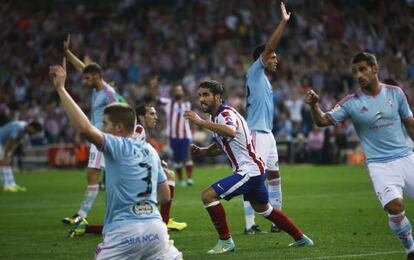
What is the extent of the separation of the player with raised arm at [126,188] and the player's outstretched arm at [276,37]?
16.1 ft

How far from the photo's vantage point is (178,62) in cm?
3838

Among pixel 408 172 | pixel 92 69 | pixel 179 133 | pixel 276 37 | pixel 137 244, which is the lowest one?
pixel 137 244

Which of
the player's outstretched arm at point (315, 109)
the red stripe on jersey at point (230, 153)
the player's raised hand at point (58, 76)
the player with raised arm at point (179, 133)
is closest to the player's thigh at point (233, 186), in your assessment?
the red stripe on jersey at point (230, 153)

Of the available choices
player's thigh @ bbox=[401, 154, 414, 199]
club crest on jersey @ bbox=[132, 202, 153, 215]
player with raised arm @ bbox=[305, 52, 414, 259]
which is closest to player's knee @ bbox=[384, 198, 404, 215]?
player with raised arm @ bbox=[305, 52, 414, 259]

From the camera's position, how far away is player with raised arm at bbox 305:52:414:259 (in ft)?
33.3

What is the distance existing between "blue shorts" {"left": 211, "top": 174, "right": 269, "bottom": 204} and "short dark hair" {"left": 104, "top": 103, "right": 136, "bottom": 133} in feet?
12.8

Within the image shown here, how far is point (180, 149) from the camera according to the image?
25922 millimetres

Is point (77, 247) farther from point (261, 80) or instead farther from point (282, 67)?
point (282, 67)

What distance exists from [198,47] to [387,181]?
28.7 metres

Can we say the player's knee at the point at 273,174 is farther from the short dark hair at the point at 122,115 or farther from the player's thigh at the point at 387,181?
the short dark hair at the point at 122,115

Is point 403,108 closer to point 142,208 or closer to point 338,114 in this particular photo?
point 338,114

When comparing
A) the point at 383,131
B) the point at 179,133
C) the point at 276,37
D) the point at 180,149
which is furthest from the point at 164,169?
the point at 179,133

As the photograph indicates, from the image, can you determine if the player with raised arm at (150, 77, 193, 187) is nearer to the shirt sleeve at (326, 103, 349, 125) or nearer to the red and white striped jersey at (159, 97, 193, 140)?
the red and white striped jersey at (159, 97, 193, 140)

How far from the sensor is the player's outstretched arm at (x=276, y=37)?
12617mm
